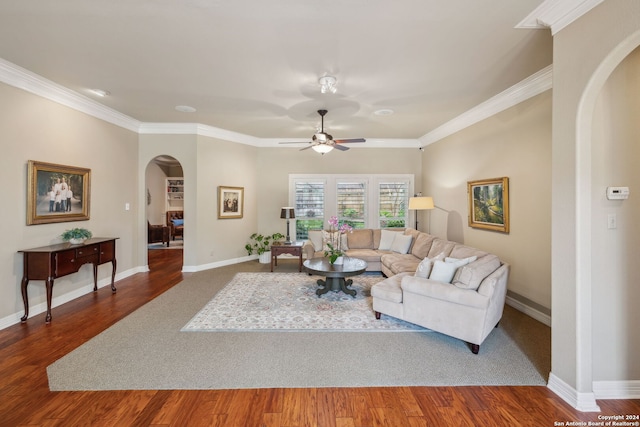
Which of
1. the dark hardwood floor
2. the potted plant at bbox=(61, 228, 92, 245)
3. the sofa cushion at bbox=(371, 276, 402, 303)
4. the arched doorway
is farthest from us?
the arched doorway

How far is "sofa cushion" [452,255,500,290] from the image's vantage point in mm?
2787

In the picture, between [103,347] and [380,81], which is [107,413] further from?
[380,81]

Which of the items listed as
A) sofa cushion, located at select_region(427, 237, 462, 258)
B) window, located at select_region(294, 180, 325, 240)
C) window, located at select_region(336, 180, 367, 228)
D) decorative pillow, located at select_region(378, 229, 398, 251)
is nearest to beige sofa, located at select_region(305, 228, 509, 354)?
sofa cushion, located at select_region(427, 237, 462, 258)

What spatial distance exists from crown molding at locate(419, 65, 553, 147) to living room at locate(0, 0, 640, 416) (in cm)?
11

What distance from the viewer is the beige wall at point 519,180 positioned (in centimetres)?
343

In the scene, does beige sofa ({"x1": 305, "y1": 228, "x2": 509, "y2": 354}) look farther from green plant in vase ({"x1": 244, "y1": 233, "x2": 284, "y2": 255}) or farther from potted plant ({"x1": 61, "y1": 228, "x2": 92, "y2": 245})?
potted plant ({"x1": 61, "y1": 228, "x2": 92, "y2": 245})

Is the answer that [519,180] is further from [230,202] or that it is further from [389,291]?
[230,202]

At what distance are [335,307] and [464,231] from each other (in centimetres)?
293

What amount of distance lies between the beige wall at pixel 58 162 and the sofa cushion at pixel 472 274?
5.25 metres

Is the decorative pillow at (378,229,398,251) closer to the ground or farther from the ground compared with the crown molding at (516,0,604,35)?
closer to the ground

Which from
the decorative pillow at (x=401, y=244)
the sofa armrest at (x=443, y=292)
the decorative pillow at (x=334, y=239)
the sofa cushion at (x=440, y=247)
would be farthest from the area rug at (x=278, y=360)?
the decorative pillow at (x=334, y=239)

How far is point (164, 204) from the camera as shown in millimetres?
10500

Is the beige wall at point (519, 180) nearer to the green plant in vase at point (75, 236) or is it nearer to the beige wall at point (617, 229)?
the beige wall at point (617, 229)

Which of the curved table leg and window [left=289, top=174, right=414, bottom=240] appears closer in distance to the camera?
the curved table leg
